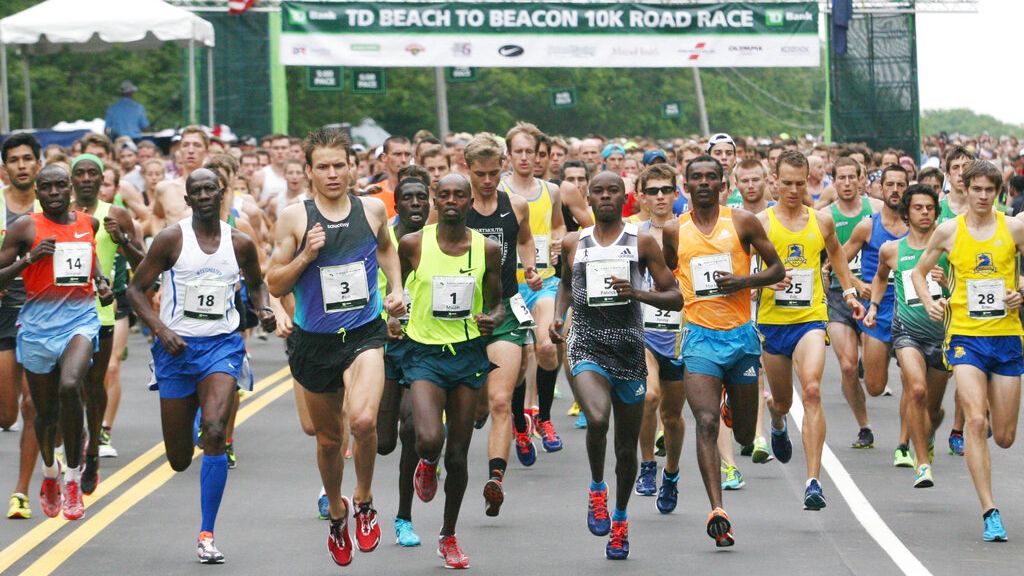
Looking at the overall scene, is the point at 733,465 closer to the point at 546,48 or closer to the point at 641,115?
the point at 546,48

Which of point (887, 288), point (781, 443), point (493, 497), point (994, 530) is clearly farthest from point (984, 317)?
point (887, 288)

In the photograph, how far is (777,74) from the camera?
87.1 meters

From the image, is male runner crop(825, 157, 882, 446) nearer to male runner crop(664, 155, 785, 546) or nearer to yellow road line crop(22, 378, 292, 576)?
male runner crop(664, 155, 785, 546)

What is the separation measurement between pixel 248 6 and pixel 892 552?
2551cm

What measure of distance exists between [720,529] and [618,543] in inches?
20.7

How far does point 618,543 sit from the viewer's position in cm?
964

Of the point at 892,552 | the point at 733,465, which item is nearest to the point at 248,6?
the point at 733,465

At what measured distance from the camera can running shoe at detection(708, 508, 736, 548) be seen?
948 cm

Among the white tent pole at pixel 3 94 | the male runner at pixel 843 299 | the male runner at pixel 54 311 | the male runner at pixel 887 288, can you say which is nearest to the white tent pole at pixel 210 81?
the white tent pole at pixel 3 94

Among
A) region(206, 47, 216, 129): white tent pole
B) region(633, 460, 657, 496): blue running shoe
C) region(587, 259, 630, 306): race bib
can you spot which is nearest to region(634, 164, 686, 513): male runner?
region(633, 460, 657, 496): blue running shoe

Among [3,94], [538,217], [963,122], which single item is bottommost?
[538,217]

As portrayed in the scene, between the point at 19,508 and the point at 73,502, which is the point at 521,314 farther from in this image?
the point at 19,508

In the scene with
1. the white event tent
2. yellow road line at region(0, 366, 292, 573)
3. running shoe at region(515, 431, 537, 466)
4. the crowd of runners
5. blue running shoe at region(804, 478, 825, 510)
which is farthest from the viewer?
the white event tent

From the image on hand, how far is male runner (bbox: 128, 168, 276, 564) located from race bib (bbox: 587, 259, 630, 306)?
1673mm
